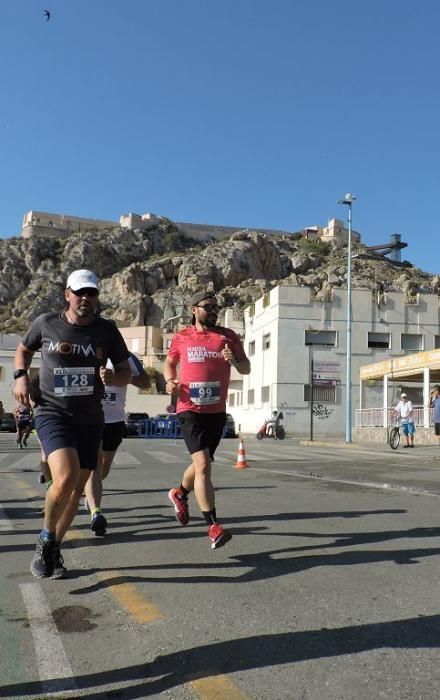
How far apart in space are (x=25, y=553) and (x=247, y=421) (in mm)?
48067

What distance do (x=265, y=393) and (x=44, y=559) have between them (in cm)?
4420

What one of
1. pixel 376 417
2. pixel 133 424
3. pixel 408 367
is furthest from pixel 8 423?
pixel 408 367

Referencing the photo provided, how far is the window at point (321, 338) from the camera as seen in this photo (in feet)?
153

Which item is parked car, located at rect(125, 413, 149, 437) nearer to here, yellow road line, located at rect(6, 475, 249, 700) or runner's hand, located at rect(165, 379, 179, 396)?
yellow road line, located at rect(6, 475, 249, 700)

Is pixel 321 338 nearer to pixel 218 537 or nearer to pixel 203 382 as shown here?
pixel 203 382

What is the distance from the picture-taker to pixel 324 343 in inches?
1845

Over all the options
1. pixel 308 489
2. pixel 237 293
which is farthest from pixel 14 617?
pixel 237 293

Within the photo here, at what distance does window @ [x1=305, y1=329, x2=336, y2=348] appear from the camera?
46.7 meters

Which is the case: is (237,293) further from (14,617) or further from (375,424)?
(14,617)

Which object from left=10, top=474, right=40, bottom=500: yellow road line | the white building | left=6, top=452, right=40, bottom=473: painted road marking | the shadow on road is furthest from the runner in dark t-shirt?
the white building

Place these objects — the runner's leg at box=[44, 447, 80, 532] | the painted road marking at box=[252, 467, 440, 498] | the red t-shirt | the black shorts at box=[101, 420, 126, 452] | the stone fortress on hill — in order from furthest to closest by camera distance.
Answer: the stone fortress on hill
the painted road marking at box=[252, 467, 440, 498]
the black shorts at box=[101, 420, 126, 452]
the red t-shirt
the runner's leg at box=[44, 447, 80, 532]

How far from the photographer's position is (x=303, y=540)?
5441mm

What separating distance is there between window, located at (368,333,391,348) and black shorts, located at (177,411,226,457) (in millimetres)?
43331

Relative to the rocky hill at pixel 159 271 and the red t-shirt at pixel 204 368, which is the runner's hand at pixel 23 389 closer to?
the red t-shirt at pixel 204 368
